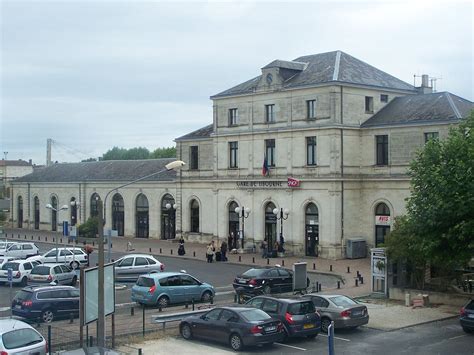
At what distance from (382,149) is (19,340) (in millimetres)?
38046

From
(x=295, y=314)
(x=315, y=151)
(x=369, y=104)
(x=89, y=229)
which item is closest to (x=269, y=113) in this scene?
(x=315, y=151)

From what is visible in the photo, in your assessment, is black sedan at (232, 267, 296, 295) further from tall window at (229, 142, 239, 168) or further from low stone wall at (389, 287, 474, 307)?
tall window at (229, 142, 239, 168)

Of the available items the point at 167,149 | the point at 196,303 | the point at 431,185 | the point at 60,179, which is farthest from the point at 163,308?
the point at 167,149

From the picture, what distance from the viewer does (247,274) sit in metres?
35.6

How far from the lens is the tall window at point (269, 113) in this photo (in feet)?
188

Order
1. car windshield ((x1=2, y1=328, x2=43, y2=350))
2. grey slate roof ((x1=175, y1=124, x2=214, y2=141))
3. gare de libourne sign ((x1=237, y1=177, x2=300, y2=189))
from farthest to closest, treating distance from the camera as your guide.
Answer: grey slate roof ((x1=175, y1=124, x2=214, y2=141)), gare de libourne sign ((x1=237, y1=177, x2=300, y2=189)), car windshield ((x1=2, y1=328, x2=43, y2=350))

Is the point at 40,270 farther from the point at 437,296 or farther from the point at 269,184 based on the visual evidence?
the point at 269,184

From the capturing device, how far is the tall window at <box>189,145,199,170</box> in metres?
68.0

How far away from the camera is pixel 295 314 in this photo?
24984 millimetres

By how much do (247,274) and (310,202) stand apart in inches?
790

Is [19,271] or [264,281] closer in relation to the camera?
[264,281]

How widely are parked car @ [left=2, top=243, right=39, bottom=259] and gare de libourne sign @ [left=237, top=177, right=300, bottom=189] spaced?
17304mm

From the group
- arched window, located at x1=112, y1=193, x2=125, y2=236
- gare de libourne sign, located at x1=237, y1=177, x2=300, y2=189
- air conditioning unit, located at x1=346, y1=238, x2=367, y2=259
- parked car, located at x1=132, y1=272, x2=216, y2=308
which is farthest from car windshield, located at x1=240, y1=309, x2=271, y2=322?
arched window, located at x1=112, y1=193, x2=125, y2=236

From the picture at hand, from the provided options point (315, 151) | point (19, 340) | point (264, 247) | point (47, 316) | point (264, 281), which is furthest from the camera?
point (264, 247)
